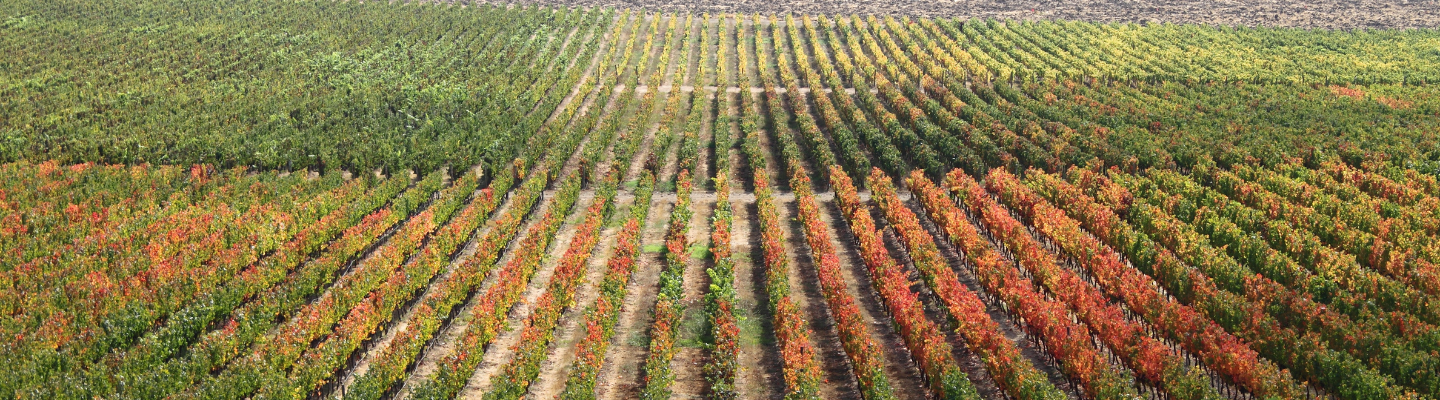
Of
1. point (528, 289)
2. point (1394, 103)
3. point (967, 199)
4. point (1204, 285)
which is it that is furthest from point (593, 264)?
point (1394, 103)

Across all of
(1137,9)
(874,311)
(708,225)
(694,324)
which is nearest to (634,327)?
(694,324)

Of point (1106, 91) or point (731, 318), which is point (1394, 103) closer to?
point (1106, 91)

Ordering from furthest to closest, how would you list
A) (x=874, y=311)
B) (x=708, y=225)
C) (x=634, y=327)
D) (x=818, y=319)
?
(x=708, y=225) → (x=874, y=311) → (x=818, y=319) → (x=634, y=327)

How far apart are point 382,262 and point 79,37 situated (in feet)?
240

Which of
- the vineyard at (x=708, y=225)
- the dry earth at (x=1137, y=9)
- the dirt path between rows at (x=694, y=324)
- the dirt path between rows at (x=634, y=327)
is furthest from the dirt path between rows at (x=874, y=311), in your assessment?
the dry earth at (x=1137, y=9)

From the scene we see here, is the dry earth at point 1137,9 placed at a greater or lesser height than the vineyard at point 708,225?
lesser

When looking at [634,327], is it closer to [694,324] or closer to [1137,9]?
[694,324]

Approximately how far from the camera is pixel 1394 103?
78.3 meters

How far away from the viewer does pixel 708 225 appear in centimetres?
5659

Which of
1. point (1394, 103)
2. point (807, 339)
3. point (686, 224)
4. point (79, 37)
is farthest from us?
point (79, 37)

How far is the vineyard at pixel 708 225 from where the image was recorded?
3603 centimetres

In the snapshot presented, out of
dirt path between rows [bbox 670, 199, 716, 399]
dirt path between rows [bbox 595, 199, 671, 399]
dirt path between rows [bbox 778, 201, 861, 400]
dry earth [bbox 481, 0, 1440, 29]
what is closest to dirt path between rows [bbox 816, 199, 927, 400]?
dirt path between rows [bbox 778, 201, 861, 400]

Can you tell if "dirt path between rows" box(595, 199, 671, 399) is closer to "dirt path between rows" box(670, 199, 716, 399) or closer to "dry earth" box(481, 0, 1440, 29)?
"dirt path between rows" box(670, 199, 716, 399)

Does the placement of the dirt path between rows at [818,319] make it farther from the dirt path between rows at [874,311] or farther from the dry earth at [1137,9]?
the dry earth at [1137,9]
